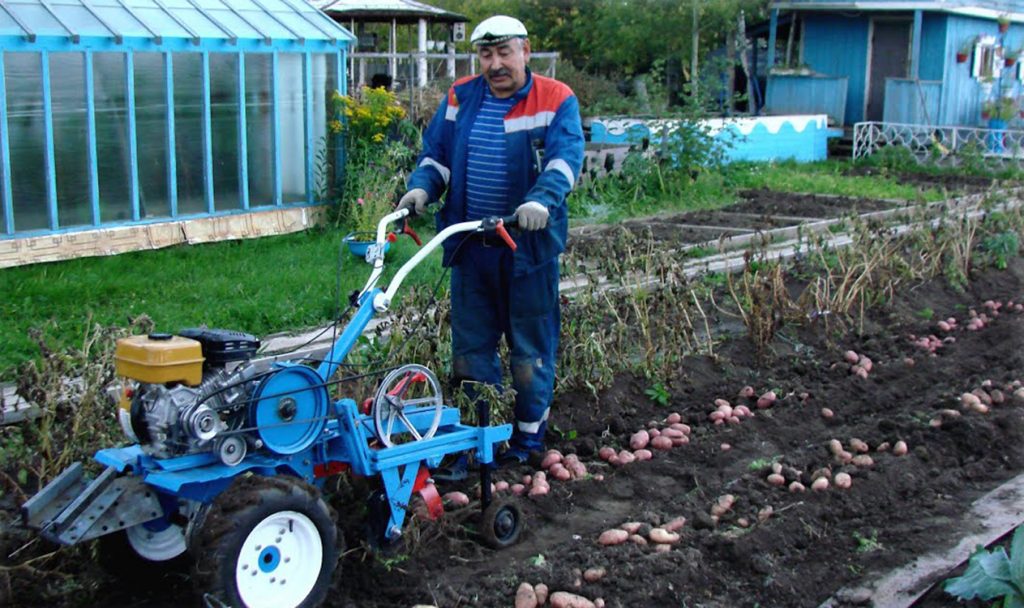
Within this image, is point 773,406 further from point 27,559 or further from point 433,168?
point 27,559

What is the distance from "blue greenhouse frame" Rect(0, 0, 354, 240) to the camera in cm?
980

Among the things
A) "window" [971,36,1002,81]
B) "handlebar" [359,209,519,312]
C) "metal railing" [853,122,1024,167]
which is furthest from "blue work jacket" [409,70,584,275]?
"window" [971,36,1002,81]

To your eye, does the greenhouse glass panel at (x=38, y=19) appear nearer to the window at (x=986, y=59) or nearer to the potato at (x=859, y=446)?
the potato at (x=859, y=446)

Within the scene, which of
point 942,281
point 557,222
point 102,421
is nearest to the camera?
point 102,421

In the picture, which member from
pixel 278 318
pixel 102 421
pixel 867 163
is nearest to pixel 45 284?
pixel 278 318

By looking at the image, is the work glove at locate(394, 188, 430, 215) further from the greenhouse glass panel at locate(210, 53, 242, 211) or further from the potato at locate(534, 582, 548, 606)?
the greenhouse glass panel at locate(210, 53, 242, 211)

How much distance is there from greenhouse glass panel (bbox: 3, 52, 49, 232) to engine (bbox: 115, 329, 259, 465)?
6.28m

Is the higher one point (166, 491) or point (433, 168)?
point (433, 168)

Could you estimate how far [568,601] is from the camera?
166 inches

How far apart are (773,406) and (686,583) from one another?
2.50 m

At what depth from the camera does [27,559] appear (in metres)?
Result: 4.33

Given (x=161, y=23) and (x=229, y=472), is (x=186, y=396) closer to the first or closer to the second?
(x=229, y=472)

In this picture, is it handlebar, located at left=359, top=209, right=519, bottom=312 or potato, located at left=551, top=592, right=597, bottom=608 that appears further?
handlebar, located at left=359, top=209, right=519, bottom=312

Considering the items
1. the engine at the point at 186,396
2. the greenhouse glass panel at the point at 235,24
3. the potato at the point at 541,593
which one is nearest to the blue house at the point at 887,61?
the greenhouse glass panel at the point at 235,24
